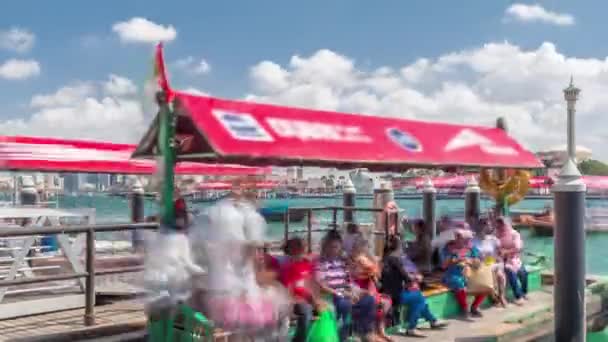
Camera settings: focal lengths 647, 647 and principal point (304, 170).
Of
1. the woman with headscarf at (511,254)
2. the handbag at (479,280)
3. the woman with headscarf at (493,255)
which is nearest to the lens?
the handbag at (479,280)

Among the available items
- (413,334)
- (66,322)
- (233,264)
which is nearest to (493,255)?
(413,334)

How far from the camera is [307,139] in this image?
18.1 ft

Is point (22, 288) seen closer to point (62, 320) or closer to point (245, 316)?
point (62, 320)

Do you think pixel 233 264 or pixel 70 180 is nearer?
pixel 233 264

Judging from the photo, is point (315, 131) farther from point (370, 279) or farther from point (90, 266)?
point (90, 266)

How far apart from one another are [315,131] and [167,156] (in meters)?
1.36

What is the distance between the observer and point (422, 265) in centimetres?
857

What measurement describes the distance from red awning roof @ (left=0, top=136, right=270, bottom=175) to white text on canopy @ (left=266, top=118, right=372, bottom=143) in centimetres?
203

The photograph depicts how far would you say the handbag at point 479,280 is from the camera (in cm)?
766

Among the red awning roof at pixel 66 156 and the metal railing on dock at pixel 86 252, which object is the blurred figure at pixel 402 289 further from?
the metal railing on dock at pixel 86 252

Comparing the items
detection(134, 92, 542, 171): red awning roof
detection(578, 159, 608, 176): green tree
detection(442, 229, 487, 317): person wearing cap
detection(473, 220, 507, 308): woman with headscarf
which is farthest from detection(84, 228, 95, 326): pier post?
detection(578, 159, 608, 176): green tree

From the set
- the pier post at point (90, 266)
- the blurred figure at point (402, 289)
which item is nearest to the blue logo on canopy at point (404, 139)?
the blurred figure at point (402, 289)

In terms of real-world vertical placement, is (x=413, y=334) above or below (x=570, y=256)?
below

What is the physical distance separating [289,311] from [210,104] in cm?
179
